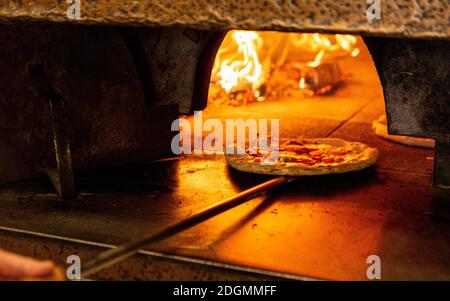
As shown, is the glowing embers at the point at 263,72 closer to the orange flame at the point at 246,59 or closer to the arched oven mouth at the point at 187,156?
the orange flame at the point at 246,59

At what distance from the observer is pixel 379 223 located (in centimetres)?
278

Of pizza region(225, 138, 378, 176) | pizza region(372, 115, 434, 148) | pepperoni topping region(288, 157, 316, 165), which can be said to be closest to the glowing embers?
pizza region(372, 115, 434, 148)

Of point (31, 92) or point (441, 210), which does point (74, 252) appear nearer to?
point (31, 92)

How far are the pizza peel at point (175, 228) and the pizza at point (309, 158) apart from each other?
7 centimetres

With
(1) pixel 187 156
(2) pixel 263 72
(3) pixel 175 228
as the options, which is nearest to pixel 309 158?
(1) pixel 187 156

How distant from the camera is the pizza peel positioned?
6.51 feet

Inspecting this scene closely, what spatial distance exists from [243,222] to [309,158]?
81cm

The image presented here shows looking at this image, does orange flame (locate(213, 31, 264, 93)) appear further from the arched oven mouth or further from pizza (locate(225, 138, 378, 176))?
pizza (locate(225, 138, 378, 176))

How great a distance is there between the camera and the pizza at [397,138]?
404 cm

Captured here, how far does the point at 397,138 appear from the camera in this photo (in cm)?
419

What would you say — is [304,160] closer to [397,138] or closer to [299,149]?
[299,149]

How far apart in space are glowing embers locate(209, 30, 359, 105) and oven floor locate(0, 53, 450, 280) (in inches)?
71.0
